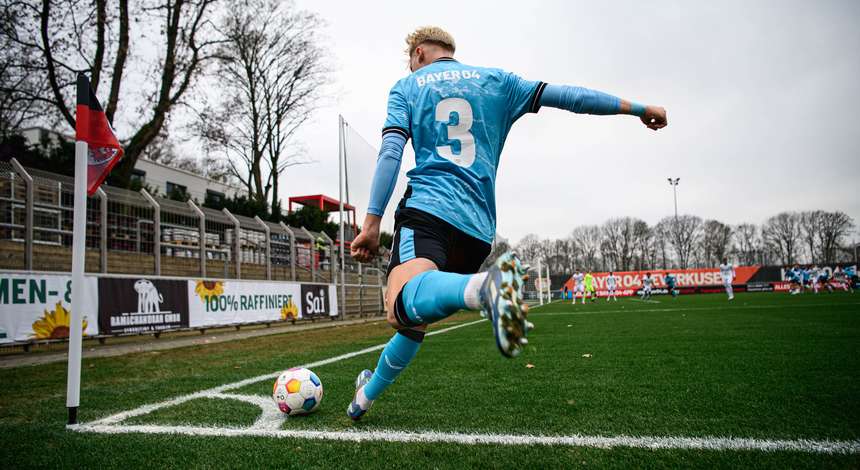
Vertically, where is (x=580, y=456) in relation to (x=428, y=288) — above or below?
below

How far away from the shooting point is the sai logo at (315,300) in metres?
16.9

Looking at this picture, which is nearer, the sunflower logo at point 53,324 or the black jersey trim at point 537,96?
the black jersey trim at point 537,96

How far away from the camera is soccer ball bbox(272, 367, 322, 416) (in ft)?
10.5

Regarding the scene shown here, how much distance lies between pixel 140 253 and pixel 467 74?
37.4ft

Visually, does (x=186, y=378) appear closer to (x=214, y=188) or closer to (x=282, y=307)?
(x=282, y=307)

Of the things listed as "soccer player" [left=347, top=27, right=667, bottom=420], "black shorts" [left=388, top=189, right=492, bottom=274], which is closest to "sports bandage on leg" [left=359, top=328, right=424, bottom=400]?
"soccer player" [left=347, top=27, right=667, bottom=420]

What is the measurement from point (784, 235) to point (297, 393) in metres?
85.8

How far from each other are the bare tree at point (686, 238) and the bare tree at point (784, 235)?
30.1 feet

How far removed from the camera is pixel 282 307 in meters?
15.5

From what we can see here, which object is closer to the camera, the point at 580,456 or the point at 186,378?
the point at 580,456

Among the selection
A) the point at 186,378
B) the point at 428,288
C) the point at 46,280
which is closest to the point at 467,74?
the point at 428,288

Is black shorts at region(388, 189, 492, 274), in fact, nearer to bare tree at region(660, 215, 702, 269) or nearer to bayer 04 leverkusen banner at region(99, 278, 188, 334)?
bayer 04 leverkusen banner at region(99, 278, 188, 334)

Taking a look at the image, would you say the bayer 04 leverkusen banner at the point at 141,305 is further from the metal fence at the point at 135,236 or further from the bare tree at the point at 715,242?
the bare tree at the point at 715,242

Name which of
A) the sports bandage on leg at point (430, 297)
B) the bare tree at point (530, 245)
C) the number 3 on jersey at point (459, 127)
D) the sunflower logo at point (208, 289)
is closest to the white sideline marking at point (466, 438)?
the sports bandage on leg at point (430, 297)
